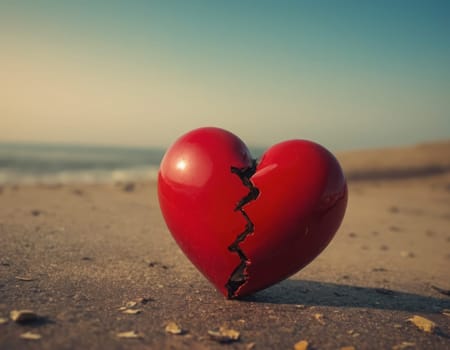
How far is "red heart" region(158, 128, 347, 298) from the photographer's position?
298 centimetres

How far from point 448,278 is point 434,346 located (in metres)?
2.51

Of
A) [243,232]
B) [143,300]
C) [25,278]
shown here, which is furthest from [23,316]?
[243,232]

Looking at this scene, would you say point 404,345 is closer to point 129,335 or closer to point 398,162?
point 129,335

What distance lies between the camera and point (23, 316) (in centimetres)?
257

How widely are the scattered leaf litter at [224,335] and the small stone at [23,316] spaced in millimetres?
1067

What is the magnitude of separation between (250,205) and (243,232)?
0.65ft

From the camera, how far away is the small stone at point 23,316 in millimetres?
2561

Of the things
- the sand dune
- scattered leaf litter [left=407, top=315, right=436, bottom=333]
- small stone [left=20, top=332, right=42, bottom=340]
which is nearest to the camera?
small stone [left=20, top=332, right=42, bottom=340]

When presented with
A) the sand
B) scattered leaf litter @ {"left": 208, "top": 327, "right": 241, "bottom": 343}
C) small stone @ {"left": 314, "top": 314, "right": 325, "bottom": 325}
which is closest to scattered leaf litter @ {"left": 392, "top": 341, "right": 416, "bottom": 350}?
the sand

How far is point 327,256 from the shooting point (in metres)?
5.59

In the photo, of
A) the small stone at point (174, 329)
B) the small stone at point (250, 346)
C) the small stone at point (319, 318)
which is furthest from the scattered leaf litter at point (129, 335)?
the small stone at point (319, 318)

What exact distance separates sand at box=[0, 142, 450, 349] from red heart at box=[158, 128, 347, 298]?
392mm

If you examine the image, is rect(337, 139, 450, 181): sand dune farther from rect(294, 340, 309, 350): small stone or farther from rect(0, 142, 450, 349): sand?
rect(294, 340, 309, 350): small stone

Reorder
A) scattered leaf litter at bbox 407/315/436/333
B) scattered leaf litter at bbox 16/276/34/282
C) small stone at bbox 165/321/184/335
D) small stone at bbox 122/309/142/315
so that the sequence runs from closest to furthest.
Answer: small stone at bbox 165/321/184/335 → small stone at bbox 122/309/142/315 → scattered leaf litter at bbox 407/315/436/333 → scattered leaf litter at bbox 16/276/34/282
